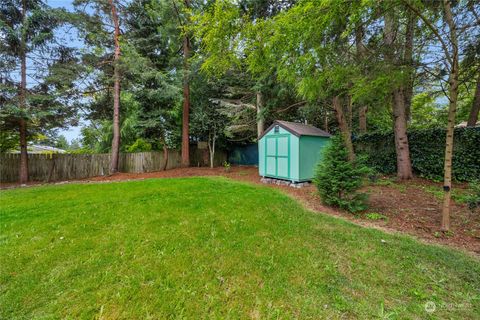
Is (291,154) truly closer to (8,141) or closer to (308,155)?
(308,155)

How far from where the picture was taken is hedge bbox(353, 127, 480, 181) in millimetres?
6223

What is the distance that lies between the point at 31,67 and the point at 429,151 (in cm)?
1519

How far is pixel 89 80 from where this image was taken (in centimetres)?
939

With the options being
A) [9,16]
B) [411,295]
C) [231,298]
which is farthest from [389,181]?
[9,16]

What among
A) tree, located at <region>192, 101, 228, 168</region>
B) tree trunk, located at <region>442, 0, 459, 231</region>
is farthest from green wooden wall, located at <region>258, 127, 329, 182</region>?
tree, located at <region>192, 101, 228, 168</region>

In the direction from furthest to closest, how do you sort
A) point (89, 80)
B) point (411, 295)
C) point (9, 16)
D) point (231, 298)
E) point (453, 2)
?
point (89, 80) → point (9, 16) → point (453, 2) → point (411, 295) → point (231, 298)

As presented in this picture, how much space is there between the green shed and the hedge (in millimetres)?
1717

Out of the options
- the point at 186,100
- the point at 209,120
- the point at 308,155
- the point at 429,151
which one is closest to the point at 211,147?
the point at 209,120

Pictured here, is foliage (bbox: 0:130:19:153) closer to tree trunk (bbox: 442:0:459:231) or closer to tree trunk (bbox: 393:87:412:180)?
tree trunk (bbox: 442:0:459:231)

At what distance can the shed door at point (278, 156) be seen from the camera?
23.7ft

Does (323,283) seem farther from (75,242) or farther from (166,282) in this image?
(75,242)

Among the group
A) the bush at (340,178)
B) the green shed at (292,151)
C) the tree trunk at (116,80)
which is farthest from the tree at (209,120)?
the bush at (340,178)

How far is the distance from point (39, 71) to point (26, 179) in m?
4.34

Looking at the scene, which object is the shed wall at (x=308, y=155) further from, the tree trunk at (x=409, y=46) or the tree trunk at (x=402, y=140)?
the tree trunk at (x=409, y=46)
